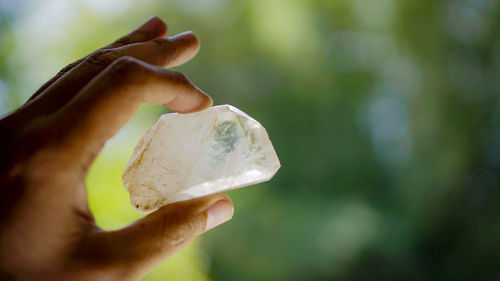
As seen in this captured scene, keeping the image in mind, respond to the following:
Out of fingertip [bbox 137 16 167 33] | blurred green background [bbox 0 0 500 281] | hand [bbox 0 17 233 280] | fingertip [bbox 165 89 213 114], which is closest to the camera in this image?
hand [bbox 0 17 233 280]

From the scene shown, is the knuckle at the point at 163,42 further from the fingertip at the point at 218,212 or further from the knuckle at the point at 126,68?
the fingertip at the point at 218,212

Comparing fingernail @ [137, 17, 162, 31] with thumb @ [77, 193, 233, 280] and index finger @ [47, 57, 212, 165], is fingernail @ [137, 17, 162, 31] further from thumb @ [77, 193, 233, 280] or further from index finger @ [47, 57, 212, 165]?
thumb @ [77, 193, 233, 280]

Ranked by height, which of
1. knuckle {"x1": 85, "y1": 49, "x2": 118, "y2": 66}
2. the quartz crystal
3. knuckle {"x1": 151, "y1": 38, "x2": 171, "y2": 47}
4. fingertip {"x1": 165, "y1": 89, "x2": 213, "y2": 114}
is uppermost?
knuckle {"x1": 151, "y1": 38, "x2": 171, "y2": 47}

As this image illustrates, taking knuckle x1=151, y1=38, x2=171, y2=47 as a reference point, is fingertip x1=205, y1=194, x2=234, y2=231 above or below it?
below

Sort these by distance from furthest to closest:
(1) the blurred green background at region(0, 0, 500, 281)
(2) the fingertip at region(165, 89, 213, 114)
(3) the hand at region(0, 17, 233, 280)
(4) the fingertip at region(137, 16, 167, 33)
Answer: (1) the blurred green background at region(0, 0, 500, 281), (4) the fingertip at region(137, 16, 167, 33), (2) the fingertip at region(165, 89, 213, 114), (3) the hand at region(0, 17, 233, 280)

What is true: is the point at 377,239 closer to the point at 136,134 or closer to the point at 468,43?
the point at 468,43

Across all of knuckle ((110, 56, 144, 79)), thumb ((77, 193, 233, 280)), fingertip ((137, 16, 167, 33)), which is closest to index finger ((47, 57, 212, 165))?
knuckle ((110, 56, 144, 79))

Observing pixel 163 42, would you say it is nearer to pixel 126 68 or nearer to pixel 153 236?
pixel 126 68
